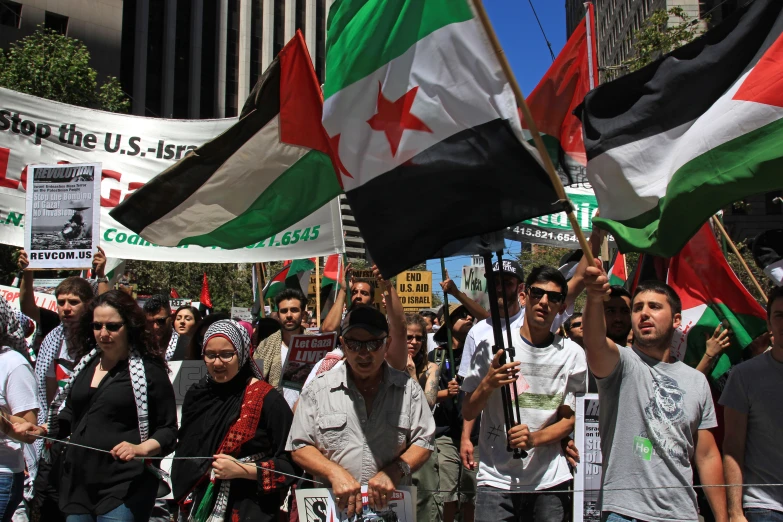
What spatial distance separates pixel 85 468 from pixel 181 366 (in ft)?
5.37

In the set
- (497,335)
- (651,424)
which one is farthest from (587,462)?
(497,335)

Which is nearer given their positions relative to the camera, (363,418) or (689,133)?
(363,418)

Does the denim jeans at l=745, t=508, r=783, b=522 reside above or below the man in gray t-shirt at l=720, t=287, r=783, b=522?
below

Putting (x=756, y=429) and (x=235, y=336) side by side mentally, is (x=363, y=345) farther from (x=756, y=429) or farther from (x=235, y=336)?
(x=756, y=429)

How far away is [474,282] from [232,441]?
8400mm

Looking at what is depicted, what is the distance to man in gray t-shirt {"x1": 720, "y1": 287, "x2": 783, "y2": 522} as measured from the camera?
3.98 metres

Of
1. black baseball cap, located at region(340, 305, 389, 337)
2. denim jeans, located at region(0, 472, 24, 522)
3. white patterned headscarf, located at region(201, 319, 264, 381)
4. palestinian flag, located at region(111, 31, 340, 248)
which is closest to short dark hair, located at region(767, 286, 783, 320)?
black baseball cap, located at region(340, 305, 389, 337)

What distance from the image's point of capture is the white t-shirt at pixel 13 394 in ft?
15.4

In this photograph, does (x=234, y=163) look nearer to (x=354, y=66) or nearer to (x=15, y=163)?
(x=354, y=66)

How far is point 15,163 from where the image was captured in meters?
7.62

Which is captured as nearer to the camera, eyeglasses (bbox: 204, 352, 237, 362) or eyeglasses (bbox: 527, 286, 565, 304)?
eyeglasses (bbox: 204, 352, 237, 362)

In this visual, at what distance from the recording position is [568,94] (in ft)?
22.9

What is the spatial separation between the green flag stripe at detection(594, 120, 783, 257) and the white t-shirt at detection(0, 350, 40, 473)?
3.53m

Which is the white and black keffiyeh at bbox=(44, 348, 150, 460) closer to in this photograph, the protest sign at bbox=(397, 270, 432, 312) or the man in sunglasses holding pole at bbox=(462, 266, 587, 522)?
the man in sunglasses holding pole at bbox=(462, 266, 587, 522)
